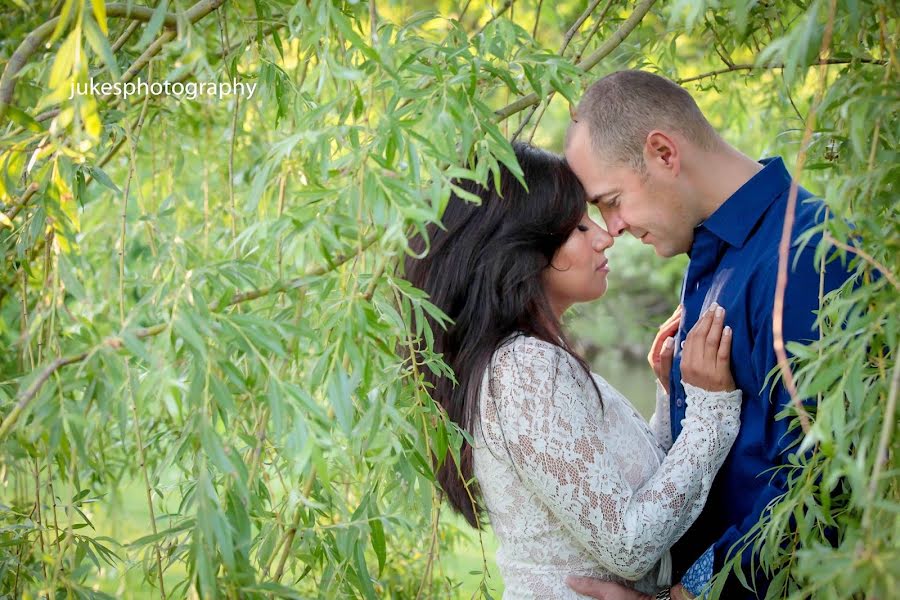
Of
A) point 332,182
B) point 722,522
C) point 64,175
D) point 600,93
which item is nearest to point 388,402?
point 332,182

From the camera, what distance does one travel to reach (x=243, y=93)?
2162 mm

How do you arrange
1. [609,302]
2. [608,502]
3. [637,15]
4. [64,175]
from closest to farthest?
[64,175] → [608,502] → [637,15] → [609,302]

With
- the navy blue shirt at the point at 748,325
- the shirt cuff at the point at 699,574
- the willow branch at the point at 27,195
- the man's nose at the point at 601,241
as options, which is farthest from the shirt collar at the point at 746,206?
the willow branch at the point at 27,195

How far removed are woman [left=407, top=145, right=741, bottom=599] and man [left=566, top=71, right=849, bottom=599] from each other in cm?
8

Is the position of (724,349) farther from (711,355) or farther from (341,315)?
(341,315)

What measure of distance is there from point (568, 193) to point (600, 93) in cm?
36

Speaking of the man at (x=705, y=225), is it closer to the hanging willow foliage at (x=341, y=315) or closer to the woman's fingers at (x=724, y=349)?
the woman's fingers at (x=724, y=349)

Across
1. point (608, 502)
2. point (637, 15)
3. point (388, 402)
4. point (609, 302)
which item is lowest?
point (609, 302)

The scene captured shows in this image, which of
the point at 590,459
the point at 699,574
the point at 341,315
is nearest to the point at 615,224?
the point at 590,459

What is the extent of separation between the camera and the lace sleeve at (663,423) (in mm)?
2260

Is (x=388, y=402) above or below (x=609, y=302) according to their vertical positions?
above

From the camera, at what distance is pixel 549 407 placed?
1789mm

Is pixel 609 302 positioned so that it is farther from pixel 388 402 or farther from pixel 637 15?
pixel 388 402

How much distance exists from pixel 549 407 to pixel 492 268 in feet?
1.03
